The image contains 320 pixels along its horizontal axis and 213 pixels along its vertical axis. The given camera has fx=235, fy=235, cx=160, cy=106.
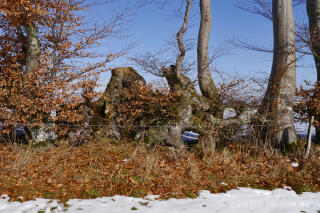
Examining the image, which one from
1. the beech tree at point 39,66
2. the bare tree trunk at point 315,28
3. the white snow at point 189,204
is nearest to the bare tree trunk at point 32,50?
the beech tree at point 39,66

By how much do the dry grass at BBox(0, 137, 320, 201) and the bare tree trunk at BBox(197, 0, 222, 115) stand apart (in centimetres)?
229

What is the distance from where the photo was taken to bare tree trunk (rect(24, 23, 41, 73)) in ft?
27.3

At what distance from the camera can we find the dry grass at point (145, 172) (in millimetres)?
4945

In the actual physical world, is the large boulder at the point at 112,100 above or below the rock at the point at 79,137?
above

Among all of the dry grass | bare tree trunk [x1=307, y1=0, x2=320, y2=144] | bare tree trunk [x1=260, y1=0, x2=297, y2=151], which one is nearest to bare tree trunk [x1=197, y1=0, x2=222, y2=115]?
bare tree trunk [x1=260, y1=0, x2=297, y2=151]

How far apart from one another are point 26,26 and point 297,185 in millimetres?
9617

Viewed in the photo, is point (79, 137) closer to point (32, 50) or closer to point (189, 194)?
point (32, 50)

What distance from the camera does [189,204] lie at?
4414mm

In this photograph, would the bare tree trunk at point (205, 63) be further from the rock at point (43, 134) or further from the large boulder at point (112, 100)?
the rock at point (43, 134)

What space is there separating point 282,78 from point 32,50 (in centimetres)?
873

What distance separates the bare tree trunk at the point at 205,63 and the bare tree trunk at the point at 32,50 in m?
6.00

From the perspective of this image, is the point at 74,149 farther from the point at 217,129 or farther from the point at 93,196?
the point at 217,129

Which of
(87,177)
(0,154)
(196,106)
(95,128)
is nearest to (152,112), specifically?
(196,106)

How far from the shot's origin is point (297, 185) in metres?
5.48
